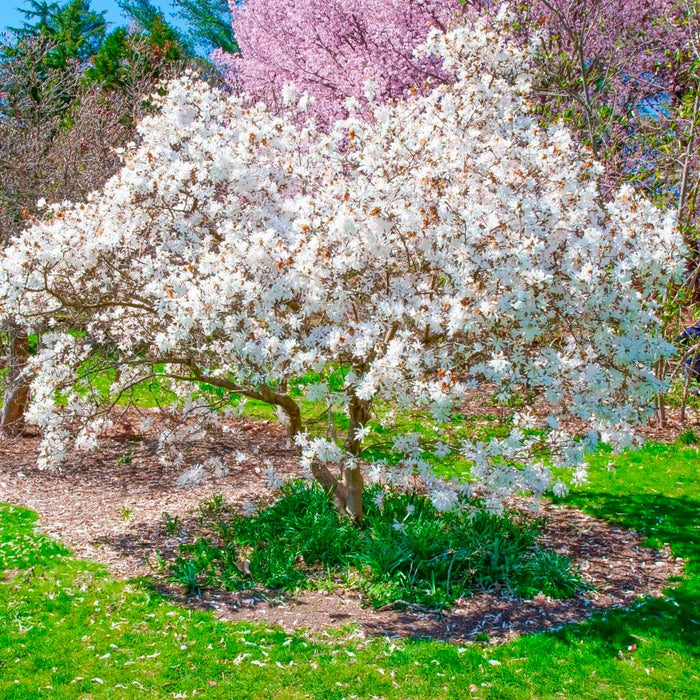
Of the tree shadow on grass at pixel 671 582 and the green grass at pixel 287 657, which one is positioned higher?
the tree shadow on grass at pixel 671 582

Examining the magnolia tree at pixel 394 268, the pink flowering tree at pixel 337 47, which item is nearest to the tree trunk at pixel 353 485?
the magnolia tree at pixel 394 268

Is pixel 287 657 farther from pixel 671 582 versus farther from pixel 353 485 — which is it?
pixel 671 582

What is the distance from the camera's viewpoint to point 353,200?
17.9 feet

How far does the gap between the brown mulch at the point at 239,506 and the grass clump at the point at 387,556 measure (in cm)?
17

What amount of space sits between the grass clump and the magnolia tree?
50 cm

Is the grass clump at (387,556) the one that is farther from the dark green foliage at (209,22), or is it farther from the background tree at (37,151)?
the dark green foliage at (209,22)

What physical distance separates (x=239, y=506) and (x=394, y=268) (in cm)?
370

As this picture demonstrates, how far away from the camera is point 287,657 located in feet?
16.7

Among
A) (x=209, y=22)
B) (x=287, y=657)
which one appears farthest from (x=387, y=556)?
(x=209, y=22)

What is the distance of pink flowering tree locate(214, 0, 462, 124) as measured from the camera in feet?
49.3

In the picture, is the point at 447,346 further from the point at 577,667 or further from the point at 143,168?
the point at 143,168

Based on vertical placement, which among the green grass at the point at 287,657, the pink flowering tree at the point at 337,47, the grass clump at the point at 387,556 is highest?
the pink flowering tree at the point at 337,47

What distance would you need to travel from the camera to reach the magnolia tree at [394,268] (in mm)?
5188

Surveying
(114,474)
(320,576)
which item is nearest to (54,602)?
(320,576)
